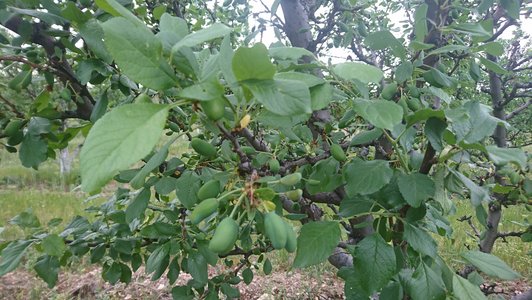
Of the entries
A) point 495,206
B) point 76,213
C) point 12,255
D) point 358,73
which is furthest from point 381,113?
point 76,213

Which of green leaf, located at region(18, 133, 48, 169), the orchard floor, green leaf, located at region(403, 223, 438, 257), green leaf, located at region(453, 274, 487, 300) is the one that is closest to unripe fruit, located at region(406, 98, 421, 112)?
green leaf, located at region(403, 223, 438, 257)

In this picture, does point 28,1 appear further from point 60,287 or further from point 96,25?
point 60,287

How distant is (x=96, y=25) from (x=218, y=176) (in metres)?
0.41

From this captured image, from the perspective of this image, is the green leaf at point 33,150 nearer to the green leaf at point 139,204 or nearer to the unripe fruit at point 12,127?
the unripe fruit at point 12,127

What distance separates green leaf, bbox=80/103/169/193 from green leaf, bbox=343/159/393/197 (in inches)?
17.8

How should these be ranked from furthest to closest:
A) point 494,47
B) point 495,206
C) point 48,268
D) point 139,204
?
point 495,206, point 48,268, point 139,204, point 494,47

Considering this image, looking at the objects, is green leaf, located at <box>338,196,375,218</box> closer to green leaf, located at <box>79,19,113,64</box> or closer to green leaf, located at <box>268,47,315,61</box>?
green leaf, located at <box>268,47,315,61</box>

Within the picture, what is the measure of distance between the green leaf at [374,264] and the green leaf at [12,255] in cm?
92

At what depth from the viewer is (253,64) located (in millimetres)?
424

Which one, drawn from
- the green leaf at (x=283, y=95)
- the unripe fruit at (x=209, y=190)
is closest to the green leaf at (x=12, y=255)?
the unripe fruit at (x=209, y=190)

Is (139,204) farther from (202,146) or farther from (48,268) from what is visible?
(48,268)

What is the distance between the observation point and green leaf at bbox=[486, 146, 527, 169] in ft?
1.72

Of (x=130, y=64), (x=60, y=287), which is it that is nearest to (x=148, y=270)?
(x=130, y=64)

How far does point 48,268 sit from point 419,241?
106 cm
